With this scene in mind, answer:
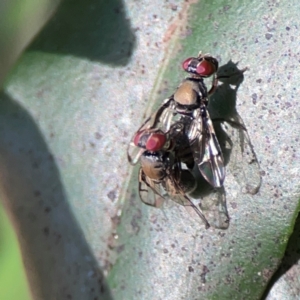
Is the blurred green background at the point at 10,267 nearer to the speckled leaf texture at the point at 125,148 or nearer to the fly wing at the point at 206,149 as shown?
the speckled leaf texture at the point at 125,148

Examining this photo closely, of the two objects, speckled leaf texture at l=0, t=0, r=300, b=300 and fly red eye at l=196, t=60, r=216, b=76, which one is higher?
fly red eye at l=196, t=60, r=216, b=76

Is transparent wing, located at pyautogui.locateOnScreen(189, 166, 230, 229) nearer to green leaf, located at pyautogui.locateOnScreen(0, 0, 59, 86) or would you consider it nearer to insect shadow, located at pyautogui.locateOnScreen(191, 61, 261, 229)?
insect shadow, located at pyautogui.locateOnScreen(191, 61, 261, 229)

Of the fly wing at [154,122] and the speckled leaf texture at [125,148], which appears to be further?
the fly wing at [154,122]

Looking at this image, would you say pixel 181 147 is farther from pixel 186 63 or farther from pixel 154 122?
pixel 186 63

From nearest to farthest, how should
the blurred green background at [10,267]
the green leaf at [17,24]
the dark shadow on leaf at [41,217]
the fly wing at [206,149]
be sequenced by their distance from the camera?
1. the fly wing at [206,149]
2. the dark shadow on leaf at [41,217]
3. the blurred green background at [10,267]
4. the green leaf at [17,24]

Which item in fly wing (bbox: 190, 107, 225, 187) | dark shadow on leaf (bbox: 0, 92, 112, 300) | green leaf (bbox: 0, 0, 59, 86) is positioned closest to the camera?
fly wing (bbox: 190, 107, 225, 187)

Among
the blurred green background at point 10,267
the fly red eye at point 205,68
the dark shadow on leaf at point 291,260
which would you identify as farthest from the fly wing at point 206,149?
the blurred green background at point 10,267

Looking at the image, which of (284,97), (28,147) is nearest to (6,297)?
(28,147)

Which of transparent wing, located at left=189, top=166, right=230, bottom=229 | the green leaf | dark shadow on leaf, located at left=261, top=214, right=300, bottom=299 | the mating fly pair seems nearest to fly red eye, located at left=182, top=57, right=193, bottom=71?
the mating fly pair
